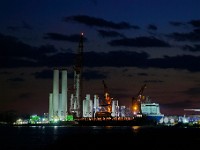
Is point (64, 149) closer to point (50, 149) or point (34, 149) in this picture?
point (50, 149)

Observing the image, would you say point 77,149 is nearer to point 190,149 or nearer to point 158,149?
point 158,149

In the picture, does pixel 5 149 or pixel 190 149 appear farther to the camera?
pixel 5 149

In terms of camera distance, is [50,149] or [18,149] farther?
[18,149]

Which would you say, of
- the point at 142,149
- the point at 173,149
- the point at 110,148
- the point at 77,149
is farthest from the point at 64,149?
the point at 173,149

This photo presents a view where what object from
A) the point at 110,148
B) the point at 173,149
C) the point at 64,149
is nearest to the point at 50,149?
the point at 64,149

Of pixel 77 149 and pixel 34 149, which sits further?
pixel 34 149

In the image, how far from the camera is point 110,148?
7406 cm

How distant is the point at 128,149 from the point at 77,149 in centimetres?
858

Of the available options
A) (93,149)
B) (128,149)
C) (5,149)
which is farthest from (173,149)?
(5,149)

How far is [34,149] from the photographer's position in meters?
83.2

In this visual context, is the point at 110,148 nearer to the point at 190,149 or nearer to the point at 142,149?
the point at 142,149

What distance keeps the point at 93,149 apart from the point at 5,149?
21.4 metres

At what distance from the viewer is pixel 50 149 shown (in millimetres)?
76125

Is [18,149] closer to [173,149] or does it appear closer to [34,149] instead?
[34,149]
